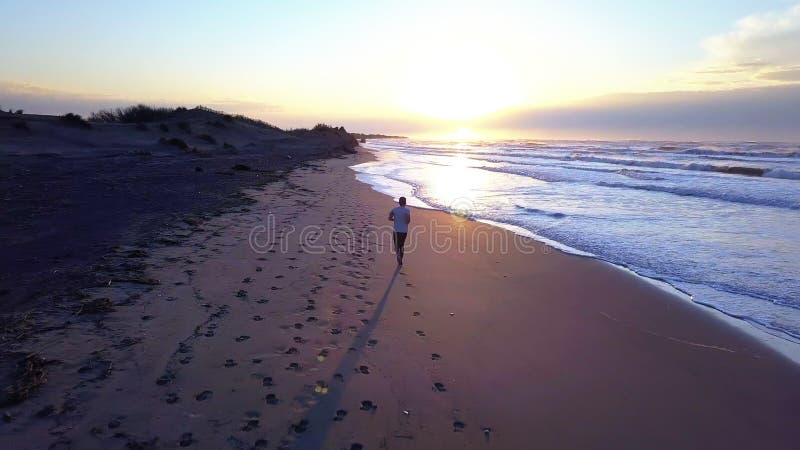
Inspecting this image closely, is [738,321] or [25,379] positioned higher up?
[25,379]

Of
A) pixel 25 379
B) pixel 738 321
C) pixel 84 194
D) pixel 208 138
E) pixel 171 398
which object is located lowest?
pixel 738 321

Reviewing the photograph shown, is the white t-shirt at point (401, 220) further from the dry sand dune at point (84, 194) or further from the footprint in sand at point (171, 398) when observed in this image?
the footprint in sand at point (171, 398)

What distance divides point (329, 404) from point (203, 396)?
43.4 inches

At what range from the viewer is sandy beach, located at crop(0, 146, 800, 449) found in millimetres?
3891

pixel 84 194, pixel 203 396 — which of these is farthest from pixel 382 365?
pixel 84 194

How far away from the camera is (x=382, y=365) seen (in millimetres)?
5164

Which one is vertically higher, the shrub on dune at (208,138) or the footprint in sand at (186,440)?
the shrub on dune at (208,138)

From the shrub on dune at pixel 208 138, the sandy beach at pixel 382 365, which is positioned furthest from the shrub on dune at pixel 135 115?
the sandy beach at pixel 382 365

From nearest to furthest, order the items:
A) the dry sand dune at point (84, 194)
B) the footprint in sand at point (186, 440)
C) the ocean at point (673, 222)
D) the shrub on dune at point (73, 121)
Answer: the footprint in sand at point (186, 440) → the dry sand dune at point (84, 194) → the ocean at point (673, 222) → the shrub on dune at point (73, 121)

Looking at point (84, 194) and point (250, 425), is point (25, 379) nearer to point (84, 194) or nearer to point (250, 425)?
point (250, 425)

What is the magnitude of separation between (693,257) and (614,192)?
483 inches

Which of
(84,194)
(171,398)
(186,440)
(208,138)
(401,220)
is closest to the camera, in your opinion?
(186,440)

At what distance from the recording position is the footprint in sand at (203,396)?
408 centimetres

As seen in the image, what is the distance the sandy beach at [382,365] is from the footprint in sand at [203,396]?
0.02 metres
